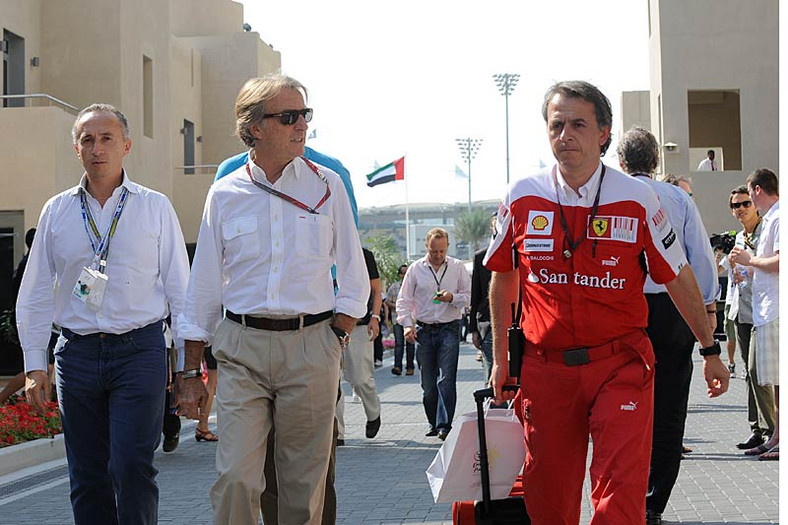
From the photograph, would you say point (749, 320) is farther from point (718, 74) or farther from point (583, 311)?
point (718, 74)

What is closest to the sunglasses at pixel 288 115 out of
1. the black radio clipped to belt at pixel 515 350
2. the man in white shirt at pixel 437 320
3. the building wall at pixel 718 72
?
the black radio clipped to belt at pixel 515 350

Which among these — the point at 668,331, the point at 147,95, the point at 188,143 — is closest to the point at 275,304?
the point at 668,331

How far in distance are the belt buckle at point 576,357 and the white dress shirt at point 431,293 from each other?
26.7 feet

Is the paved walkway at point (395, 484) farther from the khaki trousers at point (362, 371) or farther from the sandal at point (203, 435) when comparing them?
the khaki trousers at point (362, 371)

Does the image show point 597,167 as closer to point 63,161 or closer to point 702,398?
point 702,398

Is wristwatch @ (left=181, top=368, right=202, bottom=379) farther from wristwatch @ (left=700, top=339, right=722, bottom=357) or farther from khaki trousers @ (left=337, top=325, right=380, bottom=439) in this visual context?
khaki trousers @ (left=337, top=325, right=380, bottom=439)

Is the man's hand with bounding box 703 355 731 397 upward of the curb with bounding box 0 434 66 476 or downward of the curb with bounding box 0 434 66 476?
upward

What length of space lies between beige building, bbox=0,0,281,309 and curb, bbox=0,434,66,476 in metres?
9.81

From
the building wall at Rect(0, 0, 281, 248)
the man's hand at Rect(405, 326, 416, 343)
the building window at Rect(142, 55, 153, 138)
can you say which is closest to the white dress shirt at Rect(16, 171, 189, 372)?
the man's hand at Rect(405, 326, 416, 343)

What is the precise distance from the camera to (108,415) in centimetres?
611

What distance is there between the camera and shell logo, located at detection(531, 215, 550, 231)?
5.54m

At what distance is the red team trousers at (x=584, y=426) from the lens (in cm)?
526

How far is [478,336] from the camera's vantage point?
496 inches

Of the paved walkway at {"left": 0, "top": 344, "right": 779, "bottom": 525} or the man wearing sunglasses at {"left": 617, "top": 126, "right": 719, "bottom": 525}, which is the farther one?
the paved walkway at {"left": 0, "top": 344, "right": 779, "bottom": 525}
